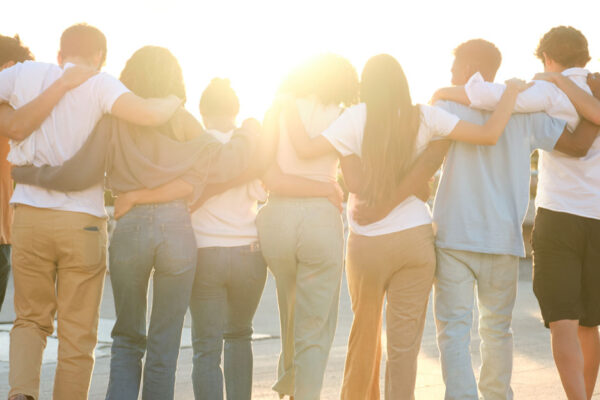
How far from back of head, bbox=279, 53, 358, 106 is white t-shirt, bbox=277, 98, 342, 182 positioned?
0.05 meters

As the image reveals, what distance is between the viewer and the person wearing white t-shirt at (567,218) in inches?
191

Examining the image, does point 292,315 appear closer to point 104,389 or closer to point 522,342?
point 104,389

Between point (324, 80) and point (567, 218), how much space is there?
5.07 ft

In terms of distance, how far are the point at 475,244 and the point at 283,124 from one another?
45.9 inches

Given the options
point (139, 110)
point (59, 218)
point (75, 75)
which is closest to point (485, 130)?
point (139, 110)

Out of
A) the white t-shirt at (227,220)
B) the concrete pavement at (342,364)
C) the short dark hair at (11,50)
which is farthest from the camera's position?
the concrete pavement at (342,364)

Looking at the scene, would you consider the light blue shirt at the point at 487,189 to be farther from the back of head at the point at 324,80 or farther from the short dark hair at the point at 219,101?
the short dark hair at the point at 219,101

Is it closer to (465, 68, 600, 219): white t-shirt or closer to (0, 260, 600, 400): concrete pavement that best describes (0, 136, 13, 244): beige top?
(0, 260, 600, 400): concrete pavement

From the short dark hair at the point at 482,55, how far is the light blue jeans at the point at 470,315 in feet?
3.17

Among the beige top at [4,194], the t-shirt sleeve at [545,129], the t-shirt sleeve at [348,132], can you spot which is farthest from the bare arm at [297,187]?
the beige top at [4,194]

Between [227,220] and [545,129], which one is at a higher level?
[545,129]

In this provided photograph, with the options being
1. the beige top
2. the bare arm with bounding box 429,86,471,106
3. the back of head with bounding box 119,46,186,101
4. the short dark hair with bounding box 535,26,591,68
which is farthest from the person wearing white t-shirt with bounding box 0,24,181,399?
the short dark hair with bounding box 535,26,591,68

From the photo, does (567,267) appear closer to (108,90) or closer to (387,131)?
(387,131)

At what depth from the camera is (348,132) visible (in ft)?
15.1
